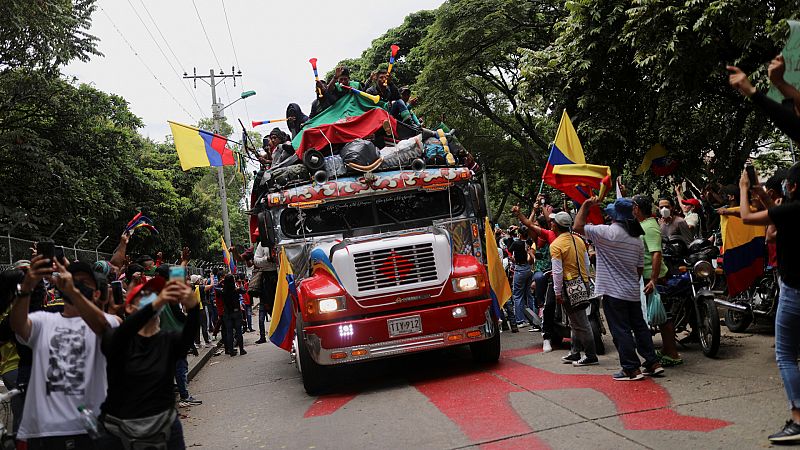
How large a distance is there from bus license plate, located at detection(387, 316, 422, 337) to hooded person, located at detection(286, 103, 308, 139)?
4459 millimetres

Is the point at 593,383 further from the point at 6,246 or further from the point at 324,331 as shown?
the point at 6,246

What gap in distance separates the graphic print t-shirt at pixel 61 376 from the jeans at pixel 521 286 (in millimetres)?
8371

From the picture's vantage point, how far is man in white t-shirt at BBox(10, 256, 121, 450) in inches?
157

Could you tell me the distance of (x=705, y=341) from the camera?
784 centimetres

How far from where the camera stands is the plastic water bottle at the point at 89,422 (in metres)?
3.89

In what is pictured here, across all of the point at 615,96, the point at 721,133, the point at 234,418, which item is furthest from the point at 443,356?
the point at 721,133

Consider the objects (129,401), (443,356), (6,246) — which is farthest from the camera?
(6,246)

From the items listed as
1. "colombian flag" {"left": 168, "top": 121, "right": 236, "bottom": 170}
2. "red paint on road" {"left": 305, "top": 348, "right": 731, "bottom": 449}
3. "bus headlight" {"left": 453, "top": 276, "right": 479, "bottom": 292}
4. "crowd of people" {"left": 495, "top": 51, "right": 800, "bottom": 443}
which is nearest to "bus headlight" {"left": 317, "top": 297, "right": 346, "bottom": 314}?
"red paint on road" {"left": 305, "top": 348, "right": 731, "bottom": 449}

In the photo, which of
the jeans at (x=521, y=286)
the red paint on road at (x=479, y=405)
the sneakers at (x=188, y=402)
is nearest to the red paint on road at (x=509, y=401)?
the red paint on road at (x=479, y=405)

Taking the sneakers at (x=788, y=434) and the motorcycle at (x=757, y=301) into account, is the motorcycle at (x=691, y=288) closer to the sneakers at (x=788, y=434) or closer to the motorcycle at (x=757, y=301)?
the motorcycle at (x=757, y=301)

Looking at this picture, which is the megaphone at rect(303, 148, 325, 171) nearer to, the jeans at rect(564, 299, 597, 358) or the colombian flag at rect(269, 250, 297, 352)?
the colombian flag at rect(269, 250, 297, 352)

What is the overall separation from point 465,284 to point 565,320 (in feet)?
6.66

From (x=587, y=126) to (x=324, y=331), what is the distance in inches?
391

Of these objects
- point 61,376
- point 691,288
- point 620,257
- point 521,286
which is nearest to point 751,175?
point 620,257
